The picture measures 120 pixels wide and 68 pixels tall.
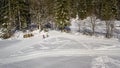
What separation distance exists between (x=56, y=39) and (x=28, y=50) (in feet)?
30.5

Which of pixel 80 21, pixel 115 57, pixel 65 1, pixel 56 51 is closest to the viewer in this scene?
pixel 115 57

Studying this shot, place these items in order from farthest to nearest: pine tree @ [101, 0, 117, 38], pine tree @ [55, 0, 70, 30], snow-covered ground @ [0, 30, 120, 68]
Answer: pine tree @ [55, 0, 70, 30], pine tree @ [101, 0, 117, 38], snow-covered ground @ [0, 30, 120, 68]

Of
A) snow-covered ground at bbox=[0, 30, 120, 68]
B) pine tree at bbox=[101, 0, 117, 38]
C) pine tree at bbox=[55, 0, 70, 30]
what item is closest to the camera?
snow-covered ground at bbox=[0, 30, 120, 68]

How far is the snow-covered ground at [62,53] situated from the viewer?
2670cm

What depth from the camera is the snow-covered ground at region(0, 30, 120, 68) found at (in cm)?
2670

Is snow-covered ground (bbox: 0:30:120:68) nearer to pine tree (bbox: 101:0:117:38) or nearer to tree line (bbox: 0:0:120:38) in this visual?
tree line (bbox: 0:0:120:38)

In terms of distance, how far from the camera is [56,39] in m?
43.3

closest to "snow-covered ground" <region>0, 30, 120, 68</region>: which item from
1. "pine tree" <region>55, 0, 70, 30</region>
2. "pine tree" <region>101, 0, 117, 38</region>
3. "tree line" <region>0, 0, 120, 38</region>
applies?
"pine tree" <region>55, 0, 70, 30</region>

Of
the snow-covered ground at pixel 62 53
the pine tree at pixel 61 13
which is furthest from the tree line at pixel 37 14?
the snow-covered ground at pixel 62 53

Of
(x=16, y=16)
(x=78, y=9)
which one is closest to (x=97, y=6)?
(x=78, y=9)

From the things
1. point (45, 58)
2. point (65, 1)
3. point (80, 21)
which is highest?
point (65, 1)

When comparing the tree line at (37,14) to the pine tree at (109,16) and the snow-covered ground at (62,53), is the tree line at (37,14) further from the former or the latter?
the snow-covered ground at (62,53)

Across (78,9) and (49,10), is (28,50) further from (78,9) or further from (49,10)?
(78,9)

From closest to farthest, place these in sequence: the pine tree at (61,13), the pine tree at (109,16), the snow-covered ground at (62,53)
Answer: the snow-covered ground at (62,53) → the pine tree at (109,16) → the pine tree at (61,13)
